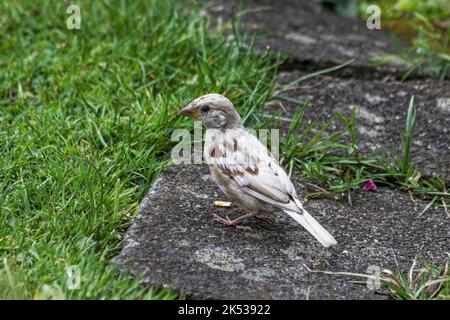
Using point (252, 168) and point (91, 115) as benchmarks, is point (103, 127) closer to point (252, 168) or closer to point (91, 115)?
point (91, 115)

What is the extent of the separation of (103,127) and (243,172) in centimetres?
120

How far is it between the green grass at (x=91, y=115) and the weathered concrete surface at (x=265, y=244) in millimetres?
159

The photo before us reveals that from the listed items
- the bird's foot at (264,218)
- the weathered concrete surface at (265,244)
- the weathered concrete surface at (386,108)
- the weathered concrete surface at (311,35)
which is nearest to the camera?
the weathered concrete surface at (265,244)

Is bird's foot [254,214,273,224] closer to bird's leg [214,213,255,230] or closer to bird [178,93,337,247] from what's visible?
bird [178,93,337,247]

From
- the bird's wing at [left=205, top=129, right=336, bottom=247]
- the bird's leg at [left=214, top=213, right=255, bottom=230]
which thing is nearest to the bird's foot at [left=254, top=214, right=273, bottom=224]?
the bird's leg at [left=214, top=213, right=255, bottom=230]

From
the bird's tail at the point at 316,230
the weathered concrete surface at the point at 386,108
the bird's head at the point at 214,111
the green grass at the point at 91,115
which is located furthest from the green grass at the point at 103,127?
the bird's tail at the point at 316,230

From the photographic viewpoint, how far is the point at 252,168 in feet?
13.0

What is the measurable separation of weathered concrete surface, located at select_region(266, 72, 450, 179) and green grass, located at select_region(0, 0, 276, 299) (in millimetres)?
339

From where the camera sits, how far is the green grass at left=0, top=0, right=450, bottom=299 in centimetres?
358

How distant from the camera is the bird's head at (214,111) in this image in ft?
13.9

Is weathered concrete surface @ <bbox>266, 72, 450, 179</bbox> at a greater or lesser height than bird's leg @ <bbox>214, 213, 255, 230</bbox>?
greater

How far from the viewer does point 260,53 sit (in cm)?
587

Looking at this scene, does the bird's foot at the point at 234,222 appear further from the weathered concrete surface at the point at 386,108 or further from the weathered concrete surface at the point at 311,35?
the weathered concrete surface at the point at 311,35
